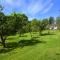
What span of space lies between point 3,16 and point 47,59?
610 inches

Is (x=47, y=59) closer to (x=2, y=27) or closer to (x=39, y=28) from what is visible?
(x=2, y=27)

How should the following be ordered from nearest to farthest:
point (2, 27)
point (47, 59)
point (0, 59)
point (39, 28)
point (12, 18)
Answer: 1. point (47, 59)
2. point (0, 59)
3. point (2, 27)
4. point (12, 18)
5. point (39, 28)

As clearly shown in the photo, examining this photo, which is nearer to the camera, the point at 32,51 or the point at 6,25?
the point at 32,51

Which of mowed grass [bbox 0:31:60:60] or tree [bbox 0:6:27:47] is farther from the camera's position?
tree [bbox 0:6:27:47]

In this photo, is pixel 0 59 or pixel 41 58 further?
pixel 0 59

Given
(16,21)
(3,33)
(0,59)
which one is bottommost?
(0,59)

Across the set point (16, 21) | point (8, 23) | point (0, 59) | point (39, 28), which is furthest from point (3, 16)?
point (39, 28)

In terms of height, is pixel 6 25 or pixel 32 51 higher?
pixel 6 25

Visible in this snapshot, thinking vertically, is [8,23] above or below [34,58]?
above

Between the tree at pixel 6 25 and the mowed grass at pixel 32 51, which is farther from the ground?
the tree at pixel 6 25

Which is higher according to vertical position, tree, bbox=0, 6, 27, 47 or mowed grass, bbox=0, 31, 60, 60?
tree, bbox=0, 6, 27, 47

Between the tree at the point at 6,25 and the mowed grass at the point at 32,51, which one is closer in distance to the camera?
the mowed grass at the point at 32,51

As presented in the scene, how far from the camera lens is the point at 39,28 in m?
60.0

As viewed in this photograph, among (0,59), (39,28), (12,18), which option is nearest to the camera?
(0,59)
